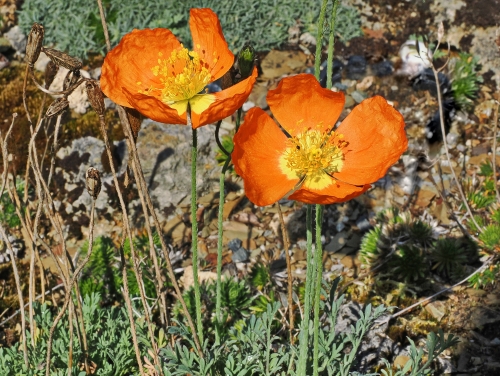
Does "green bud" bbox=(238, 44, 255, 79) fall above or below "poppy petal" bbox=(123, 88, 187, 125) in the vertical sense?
above

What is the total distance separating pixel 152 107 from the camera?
1.78 meters

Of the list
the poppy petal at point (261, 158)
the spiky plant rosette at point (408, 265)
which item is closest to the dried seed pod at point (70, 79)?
the poppy petal at point (261, 158)

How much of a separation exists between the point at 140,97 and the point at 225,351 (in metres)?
1.20

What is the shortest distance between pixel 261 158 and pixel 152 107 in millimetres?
462

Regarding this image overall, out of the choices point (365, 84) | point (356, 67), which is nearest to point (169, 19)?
point (356, 67)

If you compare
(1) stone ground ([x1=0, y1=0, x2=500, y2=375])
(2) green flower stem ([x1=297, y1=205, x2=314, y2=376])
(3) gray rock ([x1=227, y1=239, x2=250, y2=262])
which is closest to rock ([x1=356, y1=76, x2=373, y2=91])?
(1) stone ground ([x1=0, y1=0, x2=500, y2=375])

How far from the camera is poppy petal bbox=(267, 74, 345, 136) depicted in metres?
1.99

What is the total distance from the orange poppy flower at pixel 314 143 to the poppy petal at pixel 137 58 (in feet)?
1.50

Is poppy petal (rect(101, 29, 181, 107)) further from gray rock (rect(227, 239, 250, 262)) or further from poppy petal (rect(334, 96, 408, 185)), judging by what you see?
gray rock (rect(227, 239, 250, 262))

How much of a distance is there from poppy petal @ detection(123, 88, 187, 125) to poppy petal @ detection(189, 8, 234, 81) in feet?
1.31

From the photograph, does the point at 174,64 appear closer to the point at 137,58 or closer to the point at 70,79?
the point at 137,58

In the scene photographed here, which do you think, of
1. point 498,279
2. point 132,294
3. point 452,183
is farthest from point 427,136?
point 132,294

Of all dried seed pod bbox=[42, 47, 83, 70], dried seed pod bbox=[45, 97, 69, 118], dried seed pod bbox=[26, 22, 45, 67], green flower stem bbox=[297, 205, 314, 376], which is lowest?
green flower stem bbox=[297, 205, 314, 376]

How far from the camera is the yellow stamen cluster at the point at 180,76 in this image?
2.19 meters
